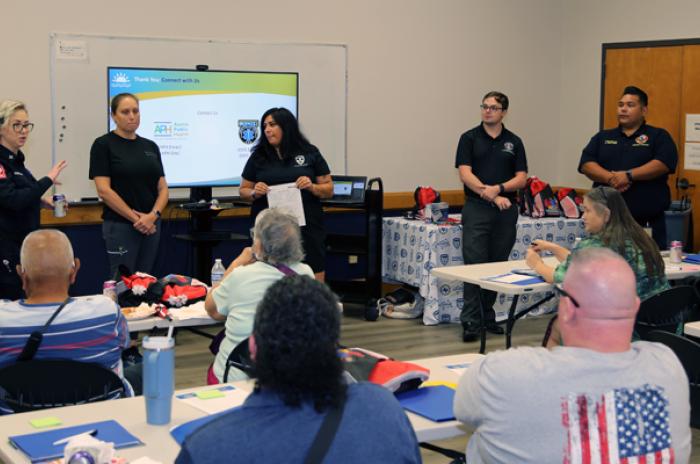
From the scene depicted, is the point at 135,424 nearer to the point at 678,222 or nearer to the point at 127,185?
the point at 127,185

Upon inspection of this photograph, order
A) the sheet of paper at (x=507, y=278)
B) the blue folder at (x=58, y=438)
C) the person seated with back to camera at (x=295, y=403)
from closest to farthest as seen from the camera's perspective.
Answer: the person seated with back to camera at (x=295, y=403), the blue folder at (x=58, y=438), the sheet of paper at (x=507, y=278)

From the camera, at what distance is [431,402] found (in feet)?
9.41

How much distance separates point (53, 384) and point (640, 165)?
5.27 metres

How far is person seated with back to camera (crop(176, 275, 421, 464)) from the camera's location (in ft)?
5.89

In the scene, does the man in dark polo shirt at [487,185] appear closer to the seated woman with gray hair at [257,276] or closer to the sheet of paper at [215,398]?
the seated woman with gray hair at [257,276]

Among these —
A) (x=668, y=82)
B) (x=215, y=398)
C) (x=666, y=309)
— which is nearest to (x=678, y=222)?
(x=668, y=82)

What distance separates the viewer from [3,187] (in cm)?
511

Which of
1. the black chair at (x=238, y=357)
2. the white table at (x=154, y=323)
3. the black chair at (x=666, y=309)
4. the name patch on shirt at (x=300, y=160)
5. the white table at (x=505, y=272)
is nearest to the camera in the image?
the black chair at (x=238, y=357)

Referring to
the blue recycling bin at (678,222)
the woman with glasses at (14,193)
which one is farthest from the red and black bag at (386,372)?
the blue recycling bin at (678,222)

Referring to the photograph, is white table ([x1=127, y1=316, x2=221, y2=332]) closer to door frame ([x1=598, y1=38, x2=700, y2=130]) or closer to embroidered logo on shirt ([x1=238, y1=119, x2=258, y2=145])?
embroidered logo on shirt ([x1=238, y1=119, x2=258, y2=145])

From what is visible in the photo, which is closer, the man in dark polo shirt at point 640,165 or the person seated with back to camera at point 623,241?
the person seated with back to camera at point 623,241

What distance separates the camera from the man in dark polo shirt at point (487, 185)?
6855 millimetres

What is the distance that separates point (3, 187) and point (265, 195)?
1.74 meters

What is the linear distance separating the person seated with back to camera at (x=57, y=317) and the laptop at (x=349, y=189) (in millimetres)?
4448
